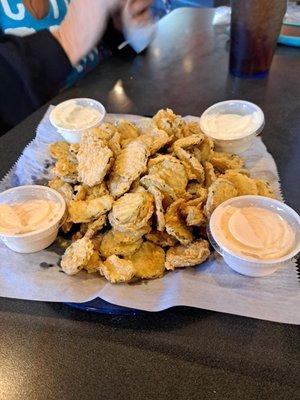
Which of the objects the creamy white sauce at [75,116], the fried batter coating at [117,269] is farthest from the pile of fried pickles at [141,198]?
the creamy white sauce at [75,116]

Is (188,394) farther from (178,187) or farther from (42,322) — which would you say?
(178,187)

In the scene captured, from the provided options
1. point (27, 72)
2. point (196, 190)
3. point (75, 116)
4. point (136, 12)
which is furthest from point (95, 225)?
point (136, 12)

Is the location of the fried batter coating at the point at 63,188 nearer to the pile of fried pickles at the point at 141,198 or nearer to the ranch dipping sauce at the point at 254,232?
the pile of fried pickles at the point at 141,198

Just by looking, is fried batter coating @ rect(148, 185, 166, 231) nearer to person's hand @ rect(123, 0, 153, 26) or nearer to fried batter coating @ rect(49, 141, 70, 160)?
fried batter coating @ rect(49, 141, 70, 160)

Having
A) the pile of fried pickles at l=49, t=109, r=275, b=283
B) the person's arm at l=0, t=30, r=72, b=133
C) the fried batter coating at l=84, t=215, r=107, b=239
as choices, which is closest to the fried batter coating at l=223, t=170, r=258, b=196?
the pile of fried pickles at l=49, t=109, r=275, b=283

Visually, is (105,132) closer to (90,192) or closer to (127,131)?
(127,131)

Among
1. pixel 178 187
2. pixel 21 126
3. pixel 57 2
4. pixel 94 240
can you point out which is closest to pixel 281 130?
pixel 178 187

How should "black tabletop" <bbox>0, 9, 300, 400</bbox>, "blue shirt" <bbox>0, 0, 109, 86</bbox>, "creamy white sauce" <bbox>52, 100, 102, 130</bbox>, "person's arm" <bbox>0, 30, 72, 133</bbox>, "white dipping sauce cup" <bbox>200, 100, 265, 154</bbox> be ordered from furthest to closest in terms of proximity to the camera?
"blue shirt" <bbox>0, 0, 109, 86</bbox>, "person's arm" <bbox>0, 30, 72, 133</bbox>, "creamy white sauce" <bbox>52, 100, 102, 130</bbox>, "white dipping sauce cup" <bbox>200, 100, 265, 154</bbox>, "black tabletop" <bbox>0, 9, 300, 400</bbox>

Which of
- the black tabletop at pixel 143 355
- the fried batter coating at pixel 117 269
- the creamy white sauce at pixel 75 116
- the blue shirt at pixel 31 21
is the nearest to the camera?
the black tabletop at pixel 143 355
